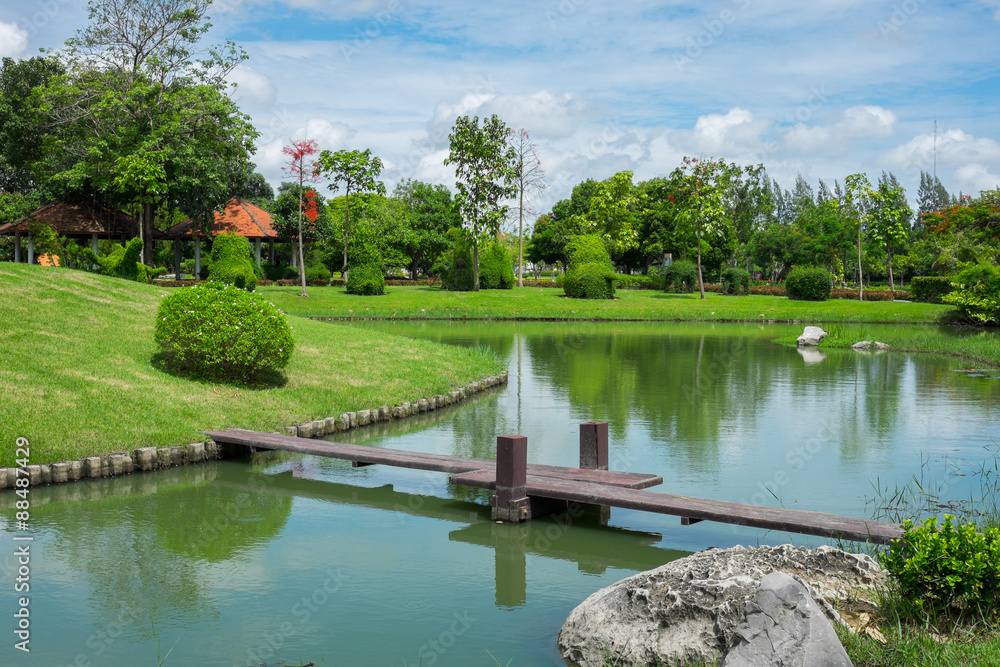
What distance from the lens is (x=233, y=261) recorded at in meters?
38.0

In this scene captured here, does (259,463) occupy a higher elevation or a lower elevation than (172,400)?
lower

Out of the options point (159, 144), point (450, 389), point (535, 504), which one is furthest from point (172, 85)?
point (535, 504)

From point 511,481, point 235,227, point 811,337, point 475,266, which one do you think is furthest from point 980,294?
point 235,227

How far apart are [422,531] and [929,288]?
4289 centimetres

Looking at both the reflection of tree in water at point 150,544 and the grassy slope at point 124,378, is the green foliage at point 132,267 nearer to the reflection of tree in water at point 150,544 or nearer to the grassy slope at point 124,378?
the grassy slope at point 124,378

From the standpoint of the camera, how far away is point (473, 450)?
11.5m

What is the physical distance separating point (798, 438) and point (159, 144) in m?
34.0

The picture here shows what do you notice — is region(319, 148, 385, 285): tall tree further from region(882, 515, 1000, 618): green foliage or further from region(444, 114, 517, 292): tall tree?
region(882, 515, 1000, 618): green foliage

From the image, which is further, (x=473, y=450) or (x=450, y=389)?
(x=450, y=389)

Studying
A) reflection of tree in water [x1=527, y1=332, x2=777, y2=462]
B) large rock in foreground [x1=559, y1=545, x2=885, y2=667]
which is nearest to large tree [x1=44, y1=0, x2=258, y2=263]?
reflection of tree in water [x1=527, y1=332, x2=777, y2=462]

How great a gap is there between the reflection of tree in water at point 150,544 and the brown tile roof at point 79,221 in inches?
1452

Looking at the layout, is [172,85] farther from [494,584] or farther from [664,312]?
[494,584]

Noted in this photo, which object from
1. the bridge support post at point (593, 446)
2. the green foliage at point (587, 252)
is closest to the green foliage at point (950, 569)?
the bridge support post at point (593, 446)

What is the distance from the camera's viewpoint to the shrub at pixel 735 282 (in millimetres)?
50125
